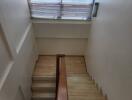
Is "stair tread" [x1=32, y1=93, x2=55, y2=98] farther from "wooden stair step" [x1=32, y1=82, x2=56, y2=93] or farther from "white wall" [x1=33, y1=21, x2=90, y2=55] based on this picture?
"white wall" [x1=33, y1=21, x2=90, y2=55]

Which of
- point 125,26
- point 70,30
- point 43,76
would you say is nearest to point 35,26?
point 70,30

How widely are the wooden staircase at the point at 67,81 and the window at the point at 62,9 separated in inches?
46.4

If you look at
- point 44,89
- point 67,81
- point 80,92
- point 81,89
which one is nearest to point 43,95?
point 44,89

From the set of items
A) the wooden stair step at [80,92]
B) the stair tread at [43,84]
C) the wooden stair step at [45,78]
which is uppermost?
the wooden stair step at [80,92]

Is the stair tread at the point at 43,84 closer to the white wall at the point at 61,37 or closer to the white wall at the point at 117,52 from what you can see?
the white wall at the point at 61,37

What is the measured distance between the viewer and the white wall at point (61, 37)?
3961mm

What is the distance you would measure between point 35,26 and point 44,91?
63.2 inches

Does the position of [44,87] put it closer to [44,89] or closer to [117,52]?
[44,89]

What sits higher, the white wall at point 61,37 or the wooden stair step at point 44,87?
the white wall at point 61,37

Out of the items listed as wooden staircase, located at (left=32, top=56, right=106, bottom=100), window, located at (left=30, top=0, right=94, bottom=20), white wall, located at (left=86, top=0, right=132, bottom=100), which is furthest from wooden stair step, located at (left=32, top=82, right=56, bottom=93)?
window, located at (left=30, top=0, right=94, bottom=20)

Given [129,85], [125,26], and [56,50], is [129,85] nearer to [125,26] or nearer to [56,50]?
[125,26]

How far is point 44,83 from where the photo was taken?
373 centimetres

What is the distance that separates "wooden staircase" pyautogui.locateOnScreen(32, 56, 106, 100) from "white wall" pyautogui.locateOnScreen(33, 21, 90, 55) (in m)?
0.24

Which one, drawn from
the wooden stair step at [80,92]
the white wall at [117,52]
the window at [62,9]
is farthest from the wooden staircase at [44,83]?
the white wall at [117,52]
